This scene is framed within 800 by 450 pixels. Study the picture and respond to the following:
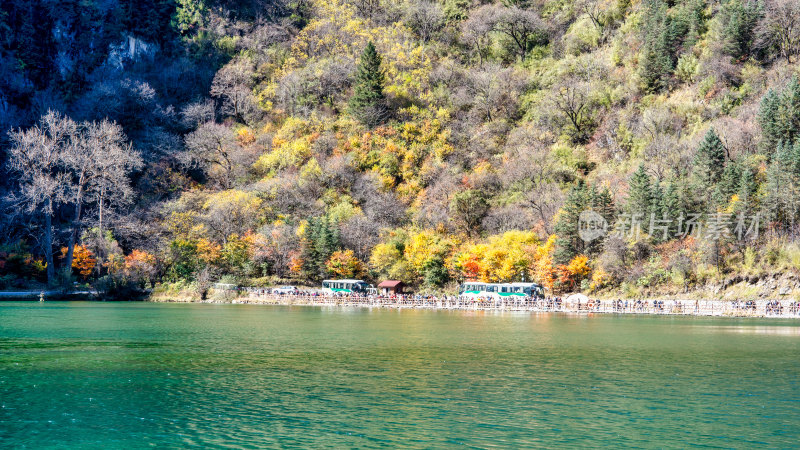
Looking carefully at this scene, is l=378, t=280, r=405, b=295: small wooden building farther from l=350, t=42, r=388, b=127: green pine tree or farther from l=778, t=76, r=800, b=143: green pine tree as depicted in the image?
l=778, t=76, r=800, b=143: green pine tree

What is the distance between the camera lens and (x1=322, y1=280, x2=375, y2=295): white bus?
69.2 m

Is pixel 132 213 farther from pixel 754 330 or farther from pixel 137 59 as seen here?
pixel 754 330

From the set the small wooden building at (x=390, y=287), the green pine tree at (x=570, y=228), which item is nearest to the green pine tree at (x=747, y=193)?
the green pine tree at (x=570, y=228)

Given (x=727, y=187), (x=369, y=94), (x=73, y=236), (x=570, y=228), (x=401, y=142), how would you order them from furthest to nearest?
(x=369, y=94)
(x=401, y=142)
(x=73, y=236)
(x=570, y=228)
(x=727, y=187)

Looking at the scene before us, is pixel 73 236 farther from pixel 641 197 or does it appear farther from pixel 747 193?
pixel 747 193

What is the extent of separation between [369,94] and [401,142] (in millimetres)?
8468

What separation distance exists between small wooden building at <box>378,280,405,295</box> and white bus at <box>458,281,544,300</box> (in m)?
6.74

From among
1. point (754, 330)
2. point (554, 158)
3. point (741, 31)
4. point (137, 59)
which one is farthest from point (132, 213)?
point (741, 31)

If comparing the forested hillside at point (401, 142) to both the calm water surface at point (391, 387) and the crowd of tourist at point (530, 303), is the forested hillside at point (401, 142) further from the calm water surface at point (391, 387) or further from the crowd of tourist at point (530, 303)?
the calm water surface at point (391, 387)

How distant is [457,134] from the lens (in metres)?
89.2

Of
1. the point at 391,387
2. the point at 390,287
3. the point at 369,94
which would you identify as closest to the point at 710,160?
the point at 390,287

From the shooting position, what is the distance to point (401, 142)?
88.1 meters

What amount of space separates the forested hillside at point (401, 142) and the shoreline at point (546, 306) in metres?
2.85

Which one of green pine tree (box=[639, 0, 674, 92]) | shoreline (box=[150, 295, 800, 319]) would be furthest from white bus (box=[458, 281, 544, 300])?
green pine tree (box=[639, 0, 674, 92])
